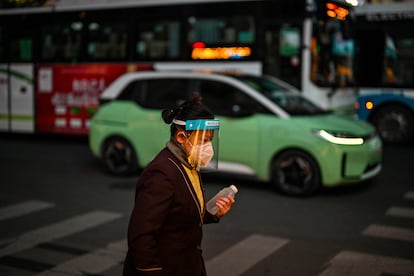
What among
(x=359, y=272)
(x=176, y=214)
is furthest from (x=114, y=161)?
(x=176, y=214)

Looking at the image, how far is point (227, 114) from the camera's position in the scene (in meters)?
9.25

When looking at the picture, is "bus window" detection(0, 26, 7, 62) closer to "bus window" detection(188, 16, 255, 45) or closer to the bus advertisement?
the bus advertisement

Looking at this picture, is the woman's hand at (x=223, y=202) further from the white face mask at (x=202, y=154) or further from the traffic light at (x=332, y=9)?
the traffic light at (x=332, y=9)

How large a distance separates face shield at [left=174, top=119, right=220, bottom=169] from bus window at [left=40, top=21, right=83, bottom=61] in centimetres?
1216

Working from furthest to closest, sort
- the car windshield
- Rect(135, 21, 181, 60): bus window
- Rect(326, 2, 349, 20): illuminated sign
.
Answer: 1. Rect(135, 21, 181, 60): bus window
2. Rect(326, 2, 349, 20): illuminated sign
3. the car windshield

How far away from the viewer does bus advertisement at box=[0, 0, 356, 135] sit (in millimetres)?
12781

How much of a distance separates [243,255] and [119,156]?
478 centimetres

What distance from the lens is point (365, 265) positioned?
5680 mm

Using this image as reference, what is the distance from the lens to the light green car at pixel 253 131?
28.3 ft

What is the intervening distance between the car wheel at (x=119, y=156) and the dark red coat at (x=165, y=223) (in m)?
7.17

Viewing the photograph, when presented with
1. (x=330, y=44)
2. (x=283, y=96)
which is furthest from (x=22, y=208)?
(x=330, y=44)

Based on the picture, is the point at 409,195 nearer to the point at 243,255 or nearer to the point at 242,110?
the point at 242,110

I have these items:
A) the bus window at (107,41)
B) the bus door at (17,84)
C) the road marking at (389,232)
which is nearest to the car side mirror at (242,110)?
the road marking at (389,232)

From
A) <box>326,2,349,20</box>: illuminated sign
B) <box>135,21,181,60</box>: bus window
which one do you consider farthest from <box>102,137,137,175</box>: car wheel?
<box>326,2,349,20</box>: illuminated sign
